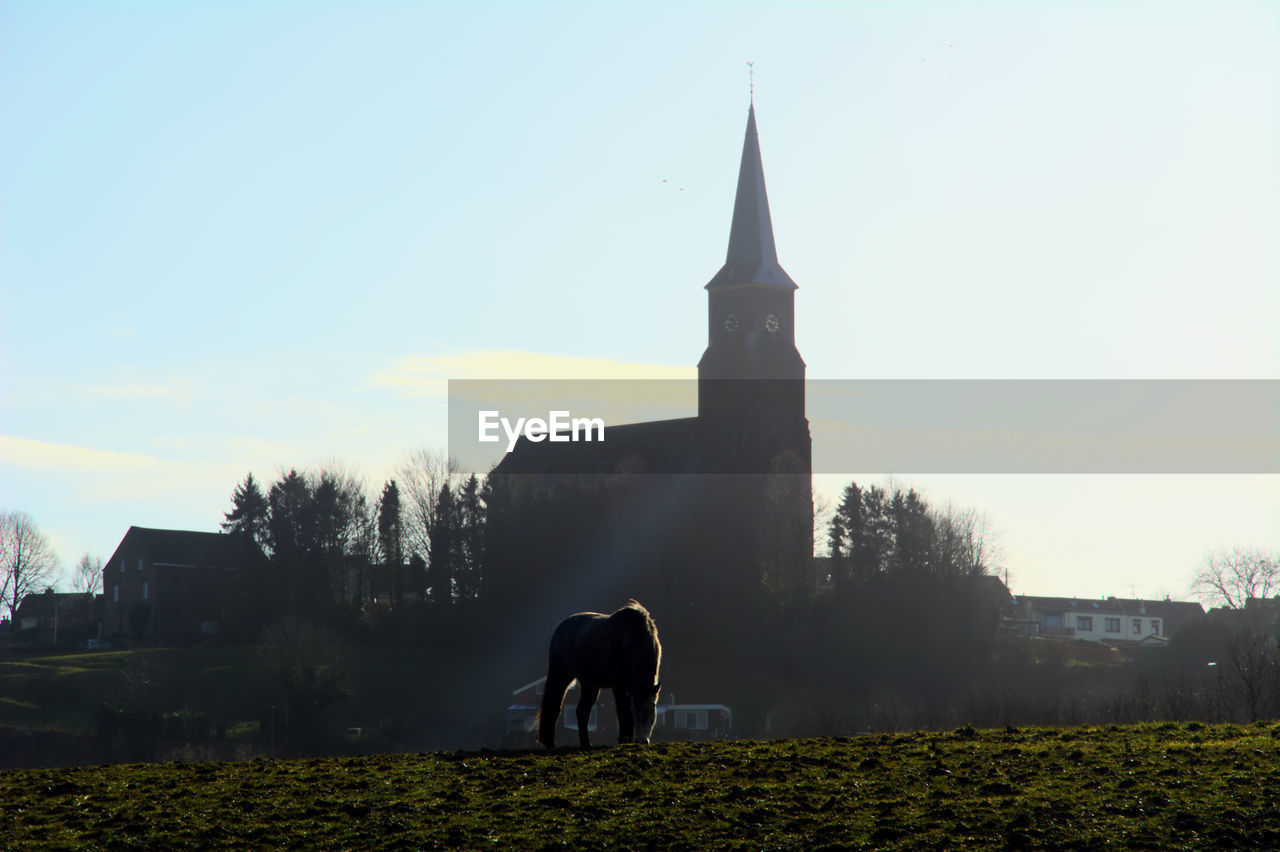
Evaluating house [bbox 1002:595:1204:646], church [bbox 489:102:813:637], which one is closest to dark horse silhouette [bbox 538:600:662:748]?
church [bbox 489:102:813:637]

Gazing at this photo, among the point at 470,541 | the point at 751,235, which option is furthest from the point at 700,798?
the point at 751,235

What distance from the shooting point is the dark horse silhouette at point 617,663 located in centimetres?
1986

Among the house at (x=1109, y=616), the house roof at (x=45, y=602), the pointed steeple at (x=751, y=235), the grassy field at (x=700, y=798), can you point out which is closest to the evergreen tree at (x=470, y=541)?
the pointed steeple at (x=751, y=235)

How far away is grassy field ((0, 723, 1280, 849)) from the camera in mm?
14375

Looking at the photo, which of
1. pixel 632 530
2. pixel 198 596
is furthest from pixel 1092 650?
pixel 198 596

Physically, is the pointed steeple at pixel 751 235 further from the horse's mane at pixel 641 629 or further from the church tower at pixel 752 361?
the horse's mane at pixel 641 629

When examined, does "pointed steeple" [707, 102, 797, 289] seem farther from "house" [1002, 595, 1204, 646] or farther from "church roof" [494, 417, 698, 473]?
"house" [1002, 595, 1204, 646]

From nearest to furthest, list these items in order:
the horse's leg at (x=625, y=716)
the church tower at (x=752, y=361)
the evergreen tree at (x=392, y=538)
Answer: the horse's leg at (x=625, y=716) → the evergreen tree at (x=392, y=538) → the church tower at (x=752, y=361)

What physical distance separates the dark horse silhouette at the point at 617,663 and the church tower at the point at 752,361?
3755 inches

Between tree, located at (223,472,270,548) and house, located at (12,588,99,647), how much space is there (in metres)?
14.0

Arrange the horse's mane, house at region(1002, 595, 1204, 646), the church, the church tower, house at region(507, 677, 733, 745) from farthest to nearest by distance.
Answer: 1. house at region(1002, 595, 1204, 646)
2. the church tower
3. the church
4. house at region(507, 677, 733, 745)
5. the horse's mane

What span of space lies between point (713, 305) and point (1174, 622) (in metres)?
76.7

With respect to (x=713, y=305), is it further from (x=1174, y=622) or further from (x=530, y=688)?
(x=1174, y=622)

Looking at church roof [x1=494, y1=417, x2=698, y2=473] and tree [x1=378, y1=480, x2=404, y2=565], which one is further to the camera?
church roof [x1=494, y1=417, x2=698, y2=473]
